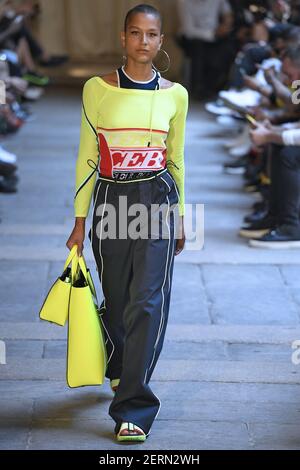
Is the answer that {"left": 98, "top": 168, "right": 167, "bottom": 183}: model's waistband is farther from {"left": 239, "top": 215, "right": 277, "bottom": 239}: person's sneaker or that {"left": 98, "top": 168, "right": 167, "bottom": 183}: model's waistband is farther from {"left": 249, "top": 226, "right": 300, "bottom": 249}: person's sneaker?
{"left": 239, "top": 215, "right": 277, "bottom": 239}: person's sneaker

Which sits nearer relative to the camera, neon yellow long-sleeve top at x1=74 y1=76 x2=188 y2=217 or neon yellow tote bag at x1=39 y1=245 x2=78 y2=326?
neon yellow long-sleeve top at x1=74 y1=76 x2=188 y2=217

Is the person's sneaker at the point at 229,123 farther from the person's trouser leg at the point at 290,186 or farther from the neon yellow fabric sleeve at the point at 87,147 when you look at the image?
the neon yellow fabric sleeve at the point at 87,147

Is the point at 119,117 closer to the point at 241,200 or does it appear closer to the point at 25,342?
the point at 25,342

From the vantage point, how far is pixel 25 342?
3.60 meters

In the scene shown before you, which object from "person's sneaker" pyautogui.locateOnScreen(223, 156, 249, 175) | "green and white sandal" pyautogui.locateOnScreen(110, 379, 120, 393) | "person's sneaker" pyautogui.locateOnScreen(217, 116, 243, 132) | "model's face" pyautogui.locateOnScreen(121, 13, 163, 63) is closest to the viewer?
"model's face" pyautogui.locateOnScreen(121, 13, 163, 63)

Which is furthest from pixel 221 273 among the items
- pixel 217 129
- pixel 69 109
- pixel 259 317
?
pixel 69 109

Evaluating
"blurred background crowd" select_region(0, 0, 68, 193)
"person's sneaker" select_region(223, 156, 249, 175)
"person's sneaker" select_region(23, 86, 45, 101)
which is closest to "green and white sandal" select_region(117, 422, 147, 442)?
"blurred background crowd" select_region(0, 0, 68, 193)

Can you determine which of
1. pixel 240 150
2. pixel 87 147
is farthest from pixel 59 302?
pixel 240 150

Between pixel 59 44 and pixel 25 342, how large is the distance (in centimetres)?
833

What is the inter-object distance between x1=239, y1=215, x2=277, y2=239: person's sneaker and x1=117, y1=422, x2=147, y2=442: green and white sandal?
2.35m

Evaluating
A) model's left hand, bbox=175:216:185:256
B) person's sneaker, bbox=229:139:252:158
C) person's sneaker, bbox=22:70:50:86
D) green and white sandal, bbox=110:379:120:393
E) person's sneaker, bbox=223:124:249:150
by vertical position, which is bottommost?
person's sneaker, bbox=22:70:50:86

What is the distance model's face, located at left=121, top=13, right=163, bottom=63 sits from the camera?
2.67m

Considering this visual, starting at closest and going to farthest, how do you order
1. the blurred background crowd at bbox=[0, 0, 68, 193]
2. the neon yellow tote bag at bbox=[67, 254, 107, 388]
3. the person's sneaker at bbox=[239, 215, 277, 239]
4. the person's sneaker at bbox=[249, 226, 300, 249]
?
the neon yellow tote bag at bbox=[67, 254, 107, 388] → the person's sneaker at bbox=[249, 226, 300, 249] → the person's sneaker at bbox=[239, 215, 277, 239] → the blurred background crowd at bbox=[0, 0, 68, 193]

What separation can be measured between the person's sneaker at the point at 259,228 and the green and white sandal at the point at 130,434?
92.5 inches
